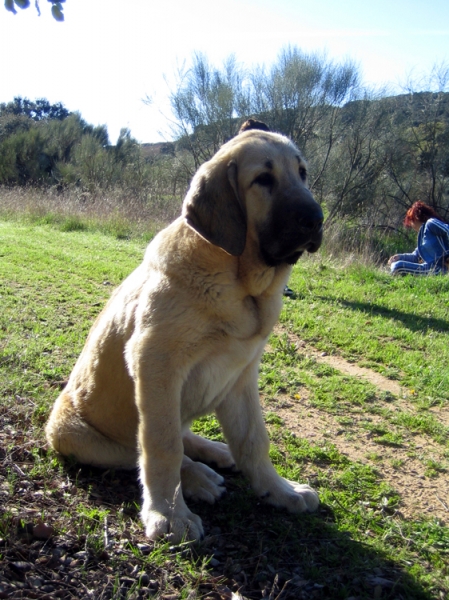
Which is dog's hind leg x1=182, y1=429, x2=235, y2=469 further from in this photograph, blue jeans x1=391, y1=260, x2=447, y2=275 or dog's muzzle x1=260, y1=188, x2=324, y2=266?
blue jeans x1=391, y1=260, x2=447, y2=275

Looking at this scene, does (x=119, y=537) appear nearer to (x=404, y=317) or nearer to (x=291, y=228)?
(x=291, y=228)

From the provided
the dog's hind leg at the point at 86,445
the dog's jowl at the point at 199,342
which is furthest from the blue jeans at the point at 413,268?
the dog's hind leg at the point at 86,445

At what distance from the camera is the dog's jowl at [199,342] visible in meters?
2.60

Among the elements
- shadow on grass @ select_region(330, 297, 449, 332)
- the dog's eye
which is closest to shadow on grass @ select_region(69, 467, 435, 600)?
the dog's eye

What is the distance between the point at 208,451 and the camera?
3391 millimetres

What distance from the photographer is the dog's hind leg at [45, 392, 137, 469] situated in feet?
10.1

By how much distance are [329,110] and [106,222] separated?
39.1 ft

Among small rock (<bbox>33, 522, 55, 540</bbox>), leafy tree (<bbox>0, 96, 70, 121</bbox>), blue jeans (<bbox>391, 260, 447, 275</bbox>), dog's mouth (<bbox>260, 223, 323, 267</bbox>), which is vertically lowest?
blue jeans (<bbox>391, 260, 447, 275</bbox>)

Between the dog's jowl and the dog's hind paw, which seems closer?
the dog's jowl

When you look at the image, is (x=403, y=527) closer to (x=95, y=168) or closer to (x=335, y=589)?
(x=335, y=589)

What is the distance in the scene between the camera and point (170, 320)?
2.61 meters

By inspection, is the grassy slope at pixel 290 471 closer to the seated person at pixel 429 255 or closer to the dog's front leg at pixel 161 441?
the dog's front leg at pixel 161 441

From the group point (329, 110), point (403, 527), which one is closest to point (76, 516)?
point (403, 527)

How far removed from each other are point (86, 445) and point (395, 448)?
2044 millimetres
